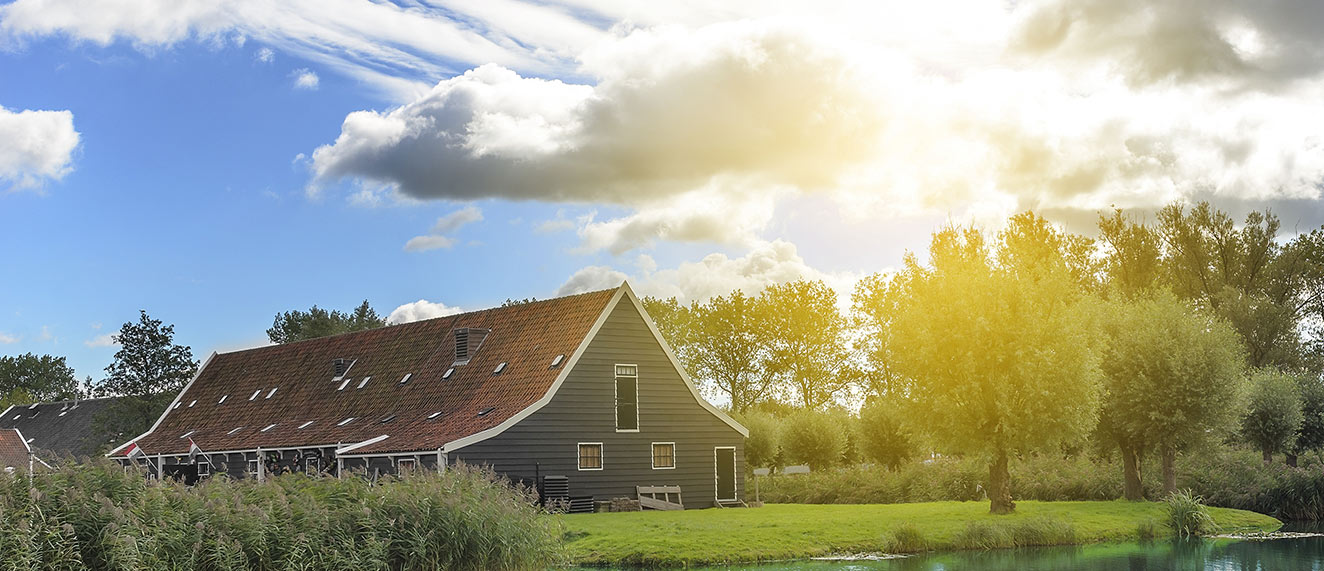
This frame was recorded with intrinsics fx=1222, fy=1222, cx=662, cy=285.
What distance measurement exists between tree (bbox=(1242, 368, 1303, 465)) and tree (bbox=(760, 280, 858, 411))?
2528 cm

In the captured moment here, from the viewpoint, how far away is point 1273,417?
42656 mm

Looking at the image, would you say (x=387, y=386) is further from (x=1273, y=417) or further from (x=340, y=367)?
(x=1273, y=417)

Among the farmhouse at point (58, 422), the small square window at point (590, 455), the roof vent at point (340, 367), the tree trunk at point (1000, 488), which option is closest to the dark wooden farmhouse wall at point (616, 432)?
the small square window at point (590, 455)

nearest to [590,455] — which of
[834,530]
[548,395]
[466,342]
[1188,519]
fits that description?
[548,395]

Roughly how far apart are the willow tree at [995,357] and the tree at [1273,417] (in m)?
12.9

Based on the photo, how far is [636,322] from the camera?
36594mm

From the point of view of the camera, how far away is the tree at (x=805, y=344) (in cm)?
6600

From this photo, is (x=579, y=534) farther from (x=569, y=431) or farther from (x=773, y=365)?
(x=773, y=365)

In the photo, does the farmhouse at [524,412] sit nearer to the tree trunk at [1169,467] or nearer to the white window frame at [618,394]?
the white window frame at [618,394]

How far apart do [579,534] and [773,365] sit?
40.3 metres

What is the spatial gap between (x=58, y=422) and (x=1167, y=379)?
59.2m

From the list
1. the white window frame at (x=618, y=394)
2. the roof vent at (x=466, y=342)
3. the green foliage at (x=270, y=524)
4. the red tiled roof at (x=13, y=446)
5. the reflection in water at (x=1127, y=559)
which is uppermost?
the roof vent at (x=466, y=342)

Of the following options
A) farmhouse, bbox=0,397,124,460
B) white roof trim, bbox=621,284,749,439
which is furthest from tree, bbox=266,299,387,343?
white roof trim, bbox=621,284,749,439

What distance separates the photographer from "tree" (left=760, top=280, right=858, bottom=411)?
66.0m
